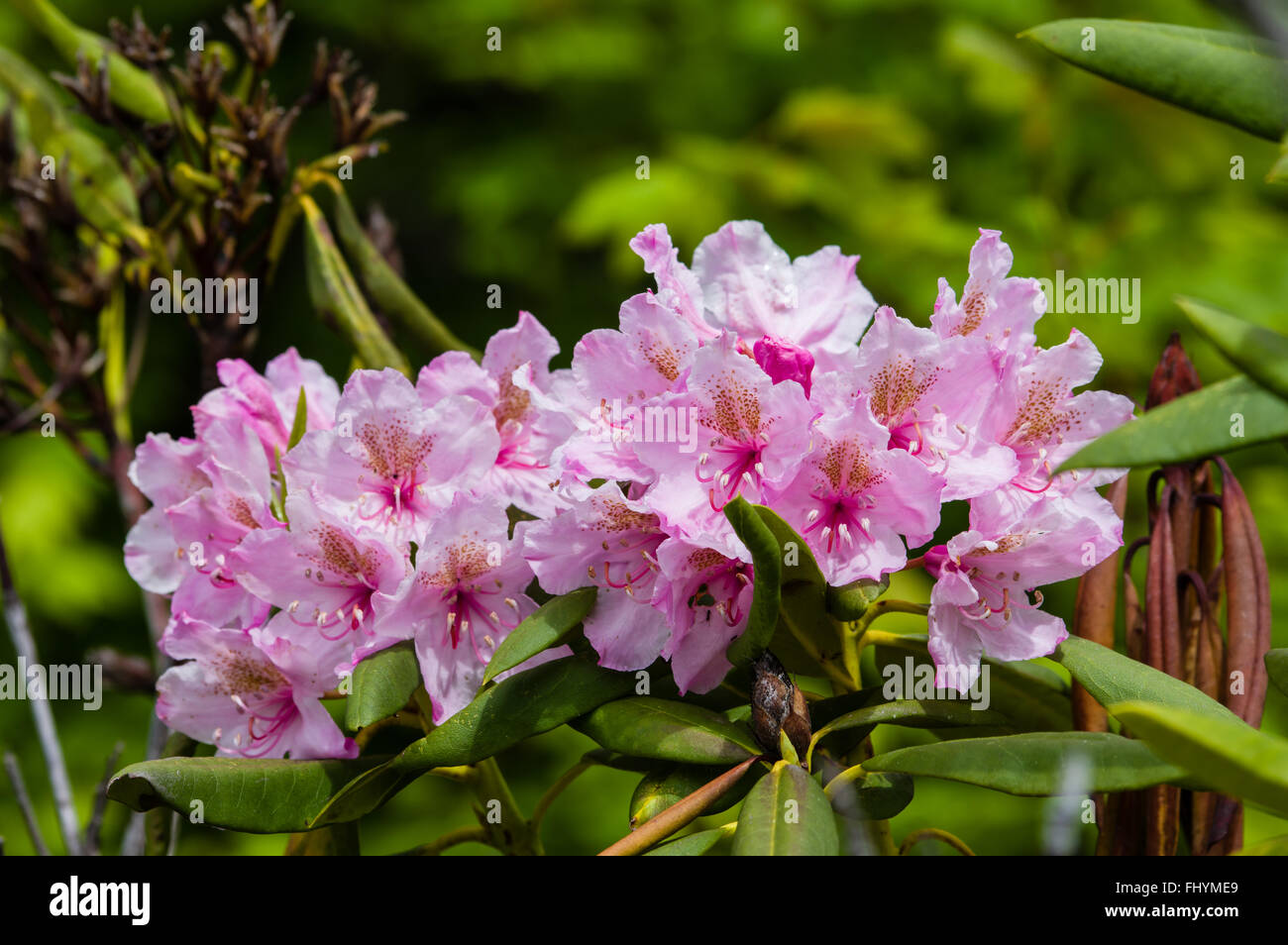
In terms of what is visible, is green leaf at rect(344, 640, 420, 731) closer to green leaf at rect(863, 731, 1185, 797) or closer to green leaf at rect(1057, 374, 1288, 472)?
green leaf at rect(863, 731, 1185, 797)

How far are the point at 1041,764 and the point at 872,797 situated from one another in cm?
9

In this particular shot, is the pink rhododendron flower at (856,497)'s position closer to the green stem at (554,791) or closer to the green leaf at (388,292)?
the green stem at (554,791)

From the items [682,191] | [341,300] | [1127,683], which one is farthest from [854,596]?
[682,191]

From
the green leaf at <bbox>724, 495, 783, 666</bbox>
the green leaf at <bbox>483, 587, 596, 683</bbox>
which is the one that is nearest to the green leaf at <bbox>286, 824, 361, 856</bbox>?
the green leaf at <bbox>483, 587, 596, 683</bbox>

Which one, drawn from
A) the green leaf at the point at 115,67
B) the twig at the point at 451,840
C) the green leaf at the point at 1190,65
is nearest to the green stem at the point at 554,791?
the twig at the point at 451,840

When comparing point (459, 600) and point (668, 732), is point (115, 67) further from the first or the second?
point (668, 732)

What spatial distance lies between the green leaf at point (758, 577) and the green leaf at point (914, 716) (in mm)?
62

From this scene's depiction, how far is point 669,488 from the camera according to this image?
0.62 m

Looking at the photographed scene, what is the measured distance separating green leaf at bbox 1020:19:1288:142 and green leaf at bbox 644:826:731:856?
0.43 metres

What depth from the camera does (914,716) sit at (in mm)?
641

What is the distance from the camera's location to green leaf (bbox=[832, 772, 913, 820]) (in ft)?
2.04

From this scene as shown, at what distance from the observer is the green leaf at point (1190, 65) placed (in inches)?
22.3
